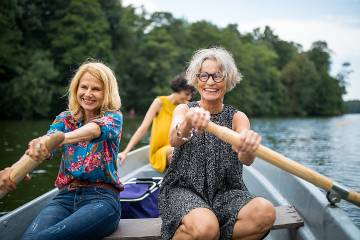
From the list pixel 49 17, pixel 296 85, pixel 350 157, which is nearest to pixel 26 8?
pixel 49 17

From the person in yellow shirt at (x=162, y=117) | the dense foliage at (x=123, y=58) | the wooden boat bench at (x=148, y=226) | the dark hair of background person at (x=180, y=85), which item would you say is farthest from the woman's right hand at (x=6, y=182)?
the dense foliage at (x=123, y=58)

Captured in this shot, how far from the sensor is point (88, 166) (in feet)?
8.30

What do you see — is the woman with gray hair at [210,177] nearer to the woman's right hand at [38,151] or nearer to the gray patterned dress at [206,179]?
the gray patterned dress at [206,179]

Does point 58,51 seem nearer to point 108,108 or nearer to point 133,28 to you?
point 133,28

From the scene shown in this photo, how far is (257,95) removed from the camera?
52094mm

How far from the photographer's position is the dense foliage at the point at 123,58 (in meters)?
27.7

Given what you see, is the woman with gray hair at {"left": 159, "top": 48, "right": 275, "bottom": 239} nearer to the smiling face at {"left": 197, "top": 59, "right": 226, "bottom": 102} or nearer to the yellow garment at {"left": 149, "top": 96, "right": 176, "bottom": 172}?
the smiling face at {"left": 197, "top": 59, "right": 226, "bottom": 102}

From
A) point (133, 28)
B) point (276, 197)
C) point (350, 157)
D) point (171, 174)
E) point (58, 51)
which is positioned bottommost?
point (350, 157)

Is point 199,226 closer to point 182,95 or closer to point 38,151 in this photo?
point 38,151

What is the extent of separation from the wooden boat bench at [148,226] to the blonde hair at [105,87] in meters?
0.73

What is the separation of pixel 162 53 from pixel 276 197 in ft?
124

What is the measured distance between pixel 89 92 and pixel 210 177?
92 cm

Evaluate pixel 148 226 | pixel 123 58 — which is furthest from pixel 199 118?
pixel 123 58

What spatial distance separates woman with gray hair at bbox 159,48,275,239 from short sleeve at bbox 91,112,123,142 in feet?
1.12
